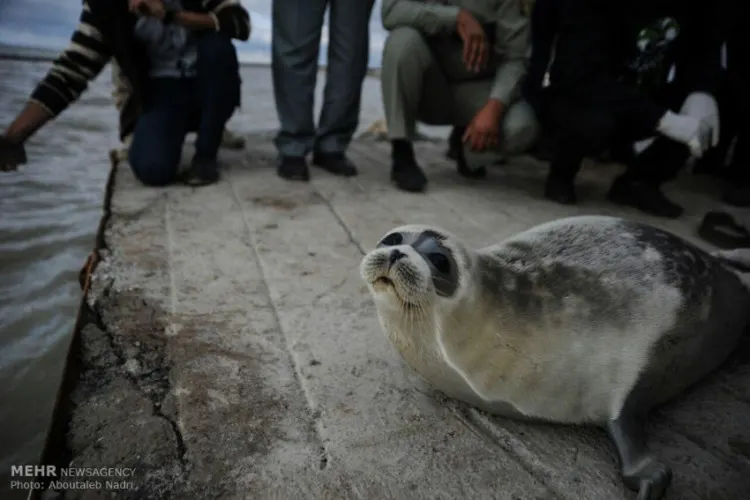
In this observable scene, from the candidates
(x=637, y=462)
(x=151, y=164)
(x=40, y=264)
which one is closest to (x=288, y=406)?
(x=637, y=462)

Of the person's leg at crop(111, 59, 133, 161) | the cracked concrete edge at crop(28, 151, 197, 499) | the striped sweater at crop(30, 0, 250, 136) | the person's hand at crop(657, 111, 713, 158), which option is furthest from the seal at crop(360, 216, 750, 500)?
the person's leg at crop(111, 59, 133, 161)

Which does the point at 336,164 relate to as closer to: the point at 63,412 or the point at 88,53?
the point at 88,53

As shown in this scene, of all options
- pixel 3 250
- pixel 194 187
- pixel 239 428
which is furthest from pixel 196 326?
pixel 194 187

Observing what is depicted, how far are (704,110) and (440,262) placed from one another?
2.20m

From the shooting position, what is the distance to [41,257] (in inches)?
84.9

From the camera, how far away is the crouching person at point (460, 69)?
9.32ft

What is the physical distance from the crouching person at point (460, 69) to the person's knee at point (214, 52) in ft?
2.74

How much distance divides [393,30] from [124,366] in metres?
2.30

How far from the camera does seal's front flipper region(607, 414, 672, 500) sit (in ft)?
3.28

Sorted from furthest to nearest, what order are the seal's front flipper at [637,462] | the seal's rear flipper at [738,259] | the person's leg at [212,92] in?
the person's leg at [212,92]
the seal's rear flipper at [738,259]
the seal's front flipper at [637,462]

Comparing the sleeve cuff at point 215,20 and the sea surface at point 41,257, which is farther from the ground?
the sleeve cuff at point 215,20

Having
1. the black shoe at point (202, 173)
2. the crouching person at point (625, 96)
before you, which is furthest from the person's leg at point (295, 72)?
the crouching person at point (625, 96)

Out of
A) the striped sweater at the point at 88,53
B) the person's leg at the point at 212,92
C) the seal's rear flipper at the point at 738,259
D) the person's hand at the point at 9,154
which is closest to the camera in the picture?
the seal's rear flipper at the point at 738,259

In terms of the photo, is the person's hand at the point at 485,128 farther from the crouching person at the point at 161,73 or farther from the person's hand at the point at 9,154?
the person's hand at the point at 9,154
